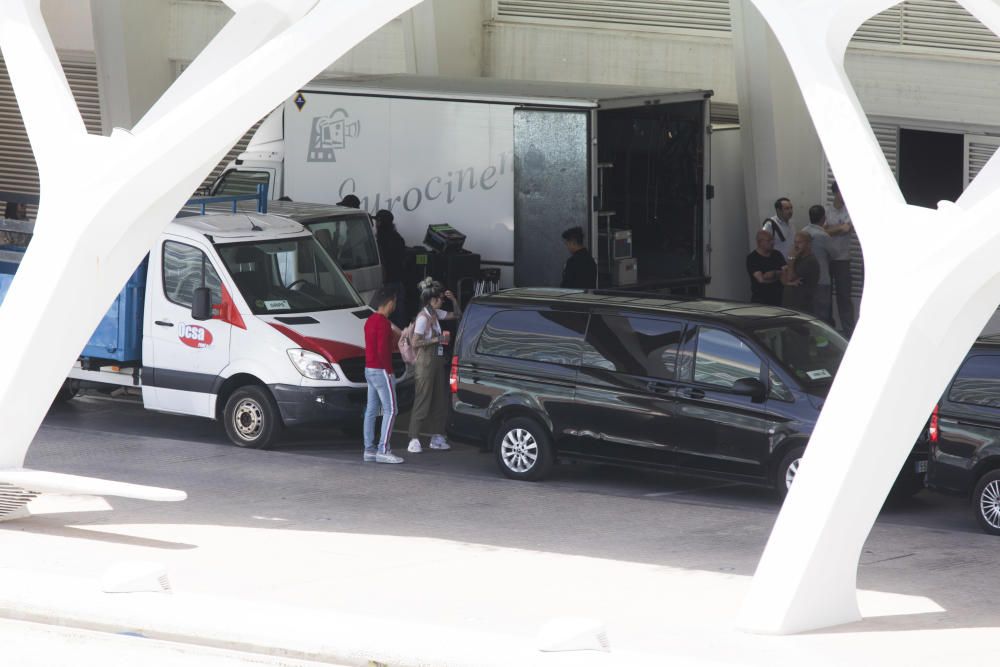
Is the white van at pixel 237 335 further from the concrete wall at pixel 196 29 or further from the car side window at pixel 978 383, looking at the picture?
the concrete wall at pixel 196 29

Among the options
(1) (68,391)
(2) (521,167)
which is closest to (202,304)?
(1) (68,391)

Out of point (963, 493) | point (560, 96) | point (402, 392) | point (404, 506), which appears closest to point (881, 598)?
point (963, 493)

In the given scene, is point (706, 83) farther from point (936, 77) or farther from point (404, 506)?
point (404, 506)

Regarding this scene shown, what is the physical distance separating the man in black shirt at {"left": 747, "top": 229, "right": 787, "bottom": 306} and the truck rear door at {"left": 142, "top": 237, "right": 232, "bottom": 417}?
7.31 meters

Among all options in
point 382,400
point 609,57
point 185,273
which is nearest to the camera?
point 382,400

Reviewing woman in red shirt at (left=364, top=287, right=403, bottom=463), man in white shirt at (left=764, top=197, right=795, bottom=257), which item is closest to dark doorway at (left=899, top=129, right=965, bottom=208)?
man in white shirt at (left=764, top=197, right=795, bottom=257)

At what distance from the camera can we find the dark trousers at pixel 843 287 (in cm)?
2091

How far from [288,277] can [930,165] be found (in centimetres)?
969

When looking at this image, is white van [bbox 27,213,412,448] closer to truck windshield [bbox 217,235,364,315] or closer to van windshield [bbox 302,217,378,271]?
truck windshield [bbox 217,235,364,315]

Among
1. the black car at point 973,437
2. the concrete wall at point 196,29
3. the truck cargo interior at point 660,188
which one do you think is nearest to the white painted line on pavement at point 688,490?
the black car at point 973,437

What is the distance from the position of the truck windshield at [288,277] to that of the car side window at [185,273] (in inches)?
8.5

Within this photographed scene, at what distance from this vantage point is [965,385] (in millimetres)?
13555

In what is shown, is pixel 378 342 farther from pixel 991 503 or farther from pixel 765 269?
pixel 765 269

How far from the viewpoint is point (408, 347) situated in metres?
16.6
